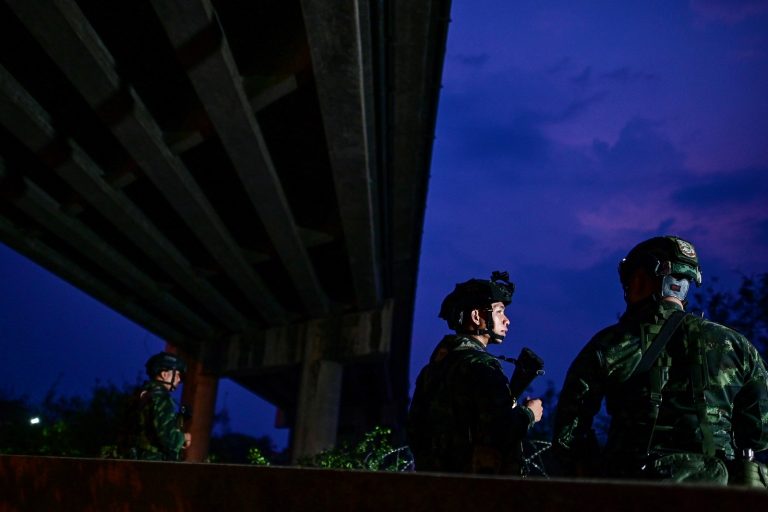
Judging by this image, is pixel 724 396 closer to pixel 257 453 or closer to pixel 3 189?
pixel 257 453

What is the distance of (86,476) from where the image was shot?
2.30 m

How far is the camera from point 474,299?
4.70m

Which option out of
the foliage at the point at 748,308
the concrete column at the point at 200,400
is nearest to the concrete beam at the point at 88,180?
the concrete column at the point at 200,400

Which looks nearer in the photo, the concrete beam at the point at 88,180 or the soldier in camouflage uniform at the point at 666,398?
the soldier in camouflage uniform at the point at 666,398

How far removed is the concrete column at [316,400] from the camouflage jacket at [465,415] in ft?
41.0

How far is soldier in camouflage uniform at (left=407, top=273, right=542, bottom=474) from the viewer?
12.6ft

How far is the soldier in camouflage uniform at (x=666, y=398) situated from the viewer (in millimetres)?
3123

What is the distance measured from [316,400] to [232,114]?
34.8 feet

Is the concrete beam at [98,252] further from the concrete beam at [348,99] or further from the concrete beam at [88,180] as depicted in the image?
the concrete beam at [348,99]

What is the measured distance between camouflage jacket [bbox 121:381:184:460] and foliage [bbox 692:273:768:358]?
64.7 feet

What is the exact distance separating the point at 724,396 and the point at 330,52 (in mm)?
5136

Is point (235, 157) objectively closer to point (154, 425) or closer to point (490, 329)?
point (154, 425)

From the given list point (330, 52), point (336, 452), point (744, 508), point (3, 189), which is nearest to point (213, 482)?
point (744, 508)

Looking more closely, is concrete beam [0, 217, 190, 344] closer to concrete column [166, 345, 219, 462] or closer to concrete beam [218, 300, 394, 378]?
concrete column [166, 345, 219, 462]
